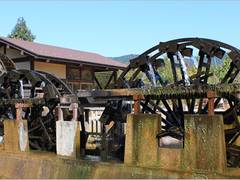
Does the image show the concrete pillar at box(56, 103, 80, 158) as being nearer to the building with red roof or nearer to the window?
the building with red roof

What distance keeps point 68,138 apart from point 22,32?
132ft

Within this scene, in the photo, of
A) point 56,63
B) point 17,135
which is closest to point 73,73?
point 56,63

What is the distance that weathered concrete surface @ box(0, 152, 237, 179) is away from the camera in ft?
24.6

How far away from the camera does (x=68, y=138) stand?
9531 millimetres

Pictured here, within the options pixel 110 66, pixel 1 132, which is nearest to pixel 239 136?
pixel 1 132

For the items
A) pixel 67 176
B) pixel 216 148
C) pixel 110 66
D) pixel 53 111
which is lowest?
pixel 67 176

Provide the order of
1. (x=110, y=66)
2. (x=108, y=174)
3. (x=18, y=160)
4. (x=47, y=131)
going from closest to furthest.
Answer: (x=108, y=174) < (x=18, y=160) < (x=47, y=131) < (x=110, y=66)

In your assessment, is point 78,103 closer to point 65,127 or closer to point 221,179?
point 65,127

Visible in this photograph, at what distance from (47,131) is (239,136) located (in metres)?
5.33

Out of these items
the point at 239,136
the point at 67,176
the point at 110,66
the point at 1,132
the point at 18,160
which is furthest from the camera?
the point at 110,66

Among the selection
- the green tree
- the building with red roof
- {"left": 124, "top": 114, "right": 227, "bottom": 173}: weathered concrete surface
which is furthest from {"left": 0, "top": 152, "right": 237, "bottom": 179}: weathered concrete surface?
the green tree

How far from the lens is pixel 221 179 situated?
6941 mm

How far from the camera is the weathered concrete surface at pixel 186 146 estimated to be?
7.14 metres

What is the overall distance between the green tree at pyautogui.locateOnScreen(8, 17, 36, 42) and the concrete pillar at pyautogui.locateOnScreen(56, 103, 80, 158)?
39031 millimetres
